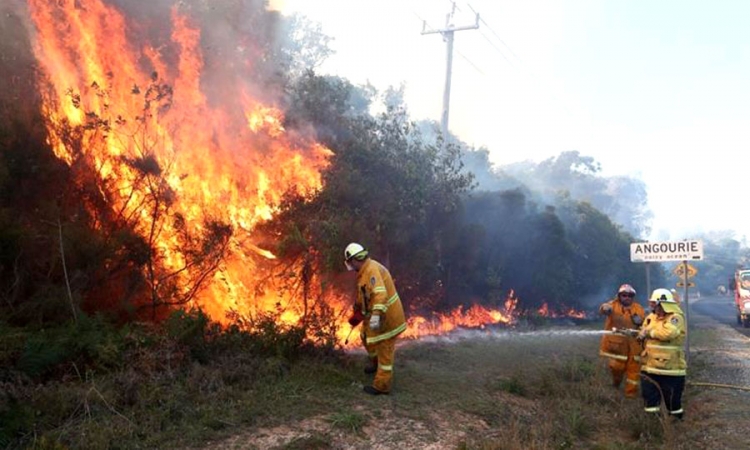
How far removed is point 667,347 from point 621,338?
63.6 inches

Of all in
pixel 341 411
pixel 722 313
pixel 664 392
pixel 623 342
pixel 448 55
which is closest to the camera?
pixel 341 411

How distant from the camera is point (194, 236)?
984cm

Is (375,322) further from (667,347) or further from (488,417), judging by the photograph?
(667,347)

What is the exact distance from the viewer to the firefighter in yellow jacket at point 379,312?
25.4 feet

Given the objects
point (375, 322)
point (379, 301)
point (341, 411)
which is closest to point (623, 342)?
point (379, 301)

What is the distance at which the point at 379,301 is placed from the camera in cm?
772

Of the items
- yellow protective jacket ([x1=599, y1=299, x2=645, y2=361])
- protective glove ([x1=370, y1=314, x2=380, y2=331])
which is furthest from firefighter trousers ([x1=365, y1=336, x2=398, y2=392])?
yellow protective jacket ([x1=599, y1=299, x2=645, y2=361])

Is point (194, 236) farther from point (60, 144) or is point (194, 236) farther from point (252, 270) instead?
point (60, 144)

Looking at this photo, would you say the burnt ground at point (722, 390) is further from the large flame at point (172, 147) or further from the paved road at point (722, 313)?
the large flame at point (172, 147)

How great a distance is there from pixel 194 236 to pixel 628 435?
293 inches

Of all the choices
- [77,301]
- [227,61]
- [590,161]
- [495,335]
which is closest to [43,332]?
[77,301]

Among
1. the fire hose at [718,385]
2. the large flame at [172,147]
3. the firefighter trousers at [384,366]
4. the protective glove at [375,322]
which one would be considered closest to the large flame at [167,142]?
the large flame at [172,147]

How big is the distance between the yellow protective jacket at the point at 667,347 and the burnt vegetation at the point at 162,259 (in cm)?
158

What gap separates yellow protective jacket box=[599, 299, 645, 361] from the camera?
9273 millimetres
